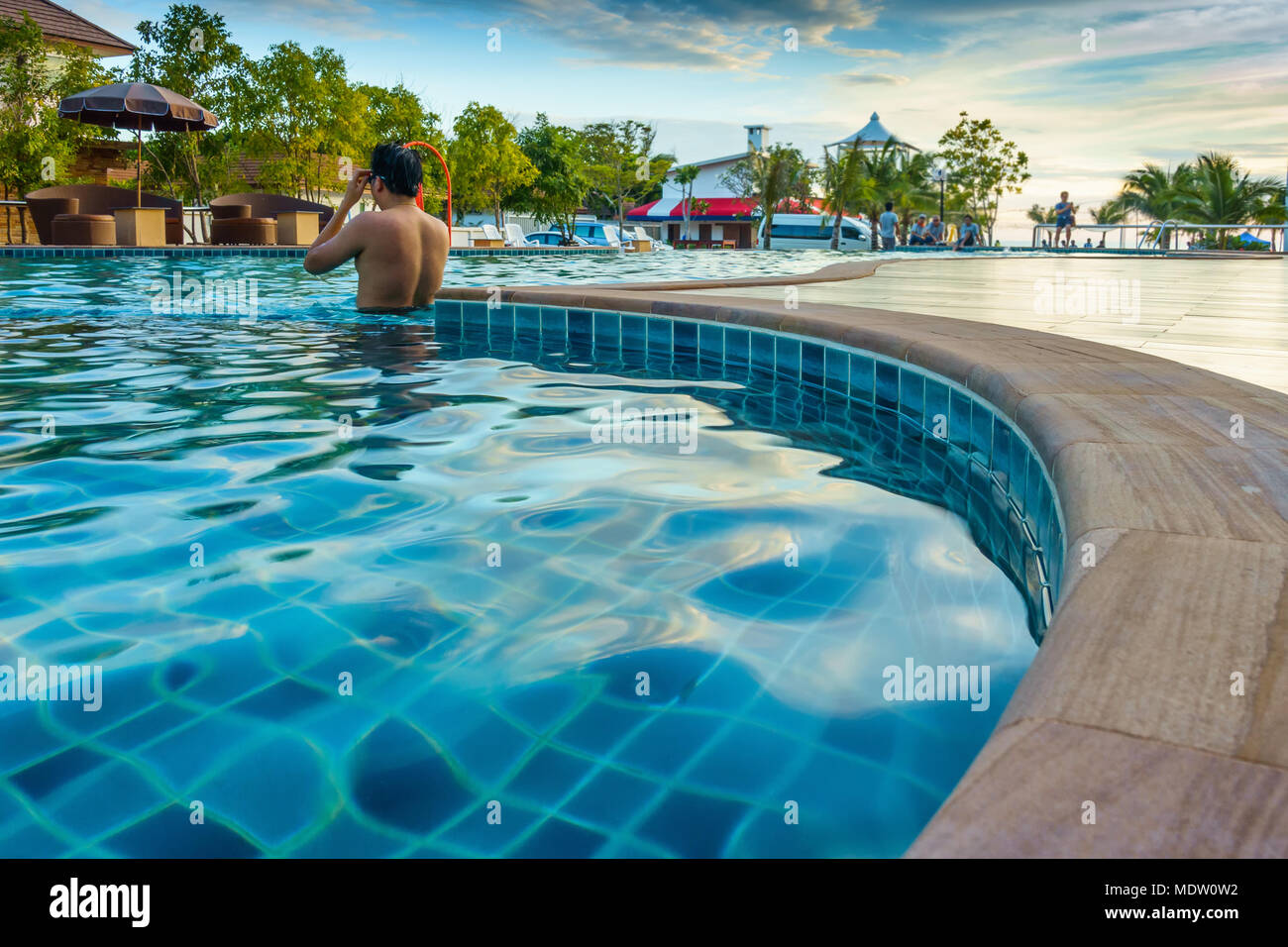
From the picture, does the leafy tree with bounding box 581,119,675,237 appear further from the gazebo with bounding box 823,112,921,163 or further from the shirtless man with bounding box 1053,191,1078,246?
the shirtless man with bounding box 1053,191,1078,246

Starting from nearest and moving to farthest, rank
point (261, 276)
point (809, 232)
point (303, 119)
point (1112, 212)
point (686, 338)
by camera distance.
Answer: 1. point (686, 338)
2. point (261, 276)
3. point (303, 119)
4. point (1112, 212)
5. point (809, 232)

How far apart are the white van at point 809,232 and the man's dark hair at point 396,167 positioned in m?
37.8

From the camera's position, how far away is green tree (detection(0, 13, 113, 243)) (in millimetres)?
20125

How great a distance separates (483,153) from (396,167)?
1071 inches

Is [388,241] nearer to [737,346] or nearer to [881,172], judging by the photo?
[737,346]

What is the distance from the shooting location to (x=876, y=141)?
47250mm

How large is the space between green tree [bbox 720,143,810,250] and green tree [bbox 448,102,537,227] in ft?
42.6

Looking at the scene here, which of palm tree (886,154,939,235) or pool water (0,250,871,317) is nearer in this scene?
pool water (0,250,871,317)

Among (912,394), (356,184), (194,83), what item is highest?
Result: (194,83)

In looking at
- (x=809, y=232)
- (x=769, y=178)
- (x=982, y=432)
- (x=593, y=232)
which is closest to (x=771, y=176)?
(x=769, y=178)

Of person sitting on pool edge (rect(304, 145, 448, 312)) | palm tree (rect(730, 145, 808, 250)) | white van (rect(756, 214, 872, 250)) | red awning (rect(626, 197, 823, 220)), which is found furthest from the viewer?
red awning (rect(626, 197, 823, 220))

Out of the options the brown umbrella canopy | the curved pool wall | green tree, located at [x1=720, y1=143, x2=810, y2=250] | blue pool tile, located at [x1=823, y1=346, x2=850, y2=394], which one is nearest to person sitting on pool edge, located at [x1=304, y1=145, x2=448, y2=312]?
the curved pool wall

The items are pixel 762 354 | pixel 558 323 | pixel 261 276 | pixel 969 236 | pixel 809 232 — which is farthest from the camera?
pixel 809 232
